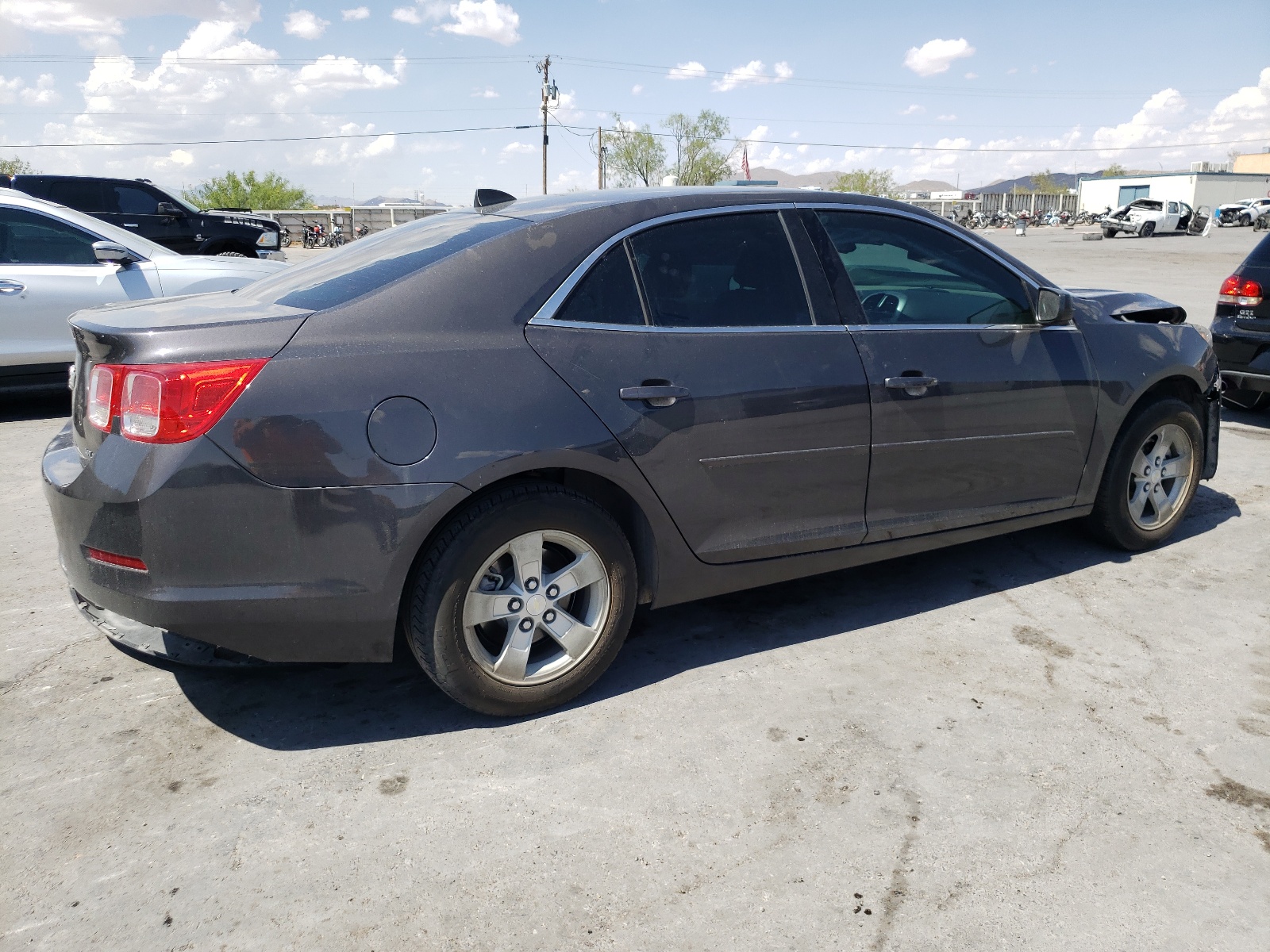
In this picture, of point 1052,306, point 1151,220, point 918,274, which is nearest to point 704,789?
point 918,274

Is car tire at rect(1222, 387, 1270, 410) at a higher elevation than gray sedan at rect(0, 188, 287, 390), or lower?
lower

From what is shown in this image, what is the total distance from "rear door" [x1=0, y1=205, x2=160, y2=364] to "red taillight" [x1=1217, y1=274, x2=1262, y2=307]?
8.01 m

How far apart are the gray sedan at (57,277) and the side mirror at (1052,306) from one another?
6188mm

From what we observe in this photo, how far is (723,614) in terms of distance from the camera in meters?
4.04

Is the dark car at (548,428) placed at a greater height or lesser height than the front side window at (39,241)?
lesser

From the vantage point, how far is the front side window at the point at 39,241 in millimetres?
7617

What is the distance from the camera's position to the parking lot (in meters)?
2.31

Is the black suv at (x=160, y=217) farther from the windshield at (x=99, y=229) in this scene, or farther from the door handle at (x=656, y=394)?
the door handle at (x=656, y=394)

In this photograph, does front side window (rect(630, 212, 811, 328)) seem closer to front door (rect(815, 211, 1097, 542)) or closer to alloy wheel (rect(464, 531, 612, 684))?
front door (rect(815, 211, 1097, 542))

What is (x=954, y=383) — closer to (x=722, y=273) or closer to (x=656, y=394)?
(x=722, y=273)

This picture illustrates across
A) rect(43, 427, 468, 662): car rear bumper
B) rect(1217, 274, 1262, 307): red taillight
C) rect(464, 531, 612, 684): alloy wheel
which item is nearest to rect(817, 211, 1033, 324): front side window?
rect(464, 531, 612, 684): alloy wheel

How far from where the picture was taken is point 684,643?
378 cm

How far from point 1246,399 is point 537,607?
7282 millimetres

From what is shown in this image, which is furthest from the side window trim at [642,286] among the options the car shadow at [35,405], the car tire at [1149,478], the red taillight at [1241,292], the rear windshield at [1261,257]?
the car shadow at [35,405]
